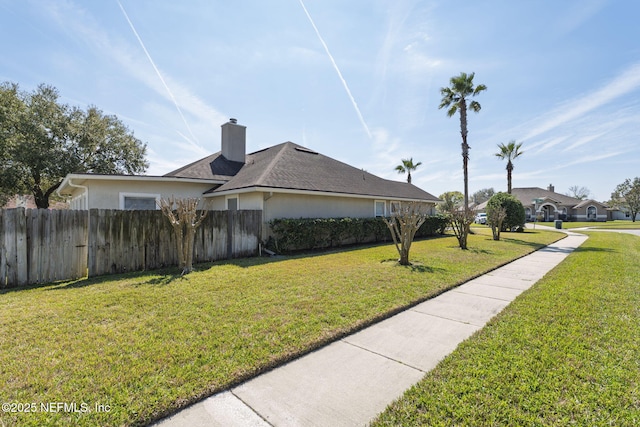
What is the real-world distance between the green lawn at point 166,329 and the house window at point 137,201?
17.5 ft

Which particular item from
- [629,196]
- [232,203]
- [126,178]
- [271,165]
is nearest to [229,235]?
[232,203]

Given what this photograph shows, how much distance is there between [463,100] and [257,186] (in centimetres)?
1671

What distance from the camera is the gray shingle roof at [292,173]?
11598 millimetres

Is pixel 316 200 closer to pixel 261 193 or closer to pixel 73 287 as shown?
pixel 261 193

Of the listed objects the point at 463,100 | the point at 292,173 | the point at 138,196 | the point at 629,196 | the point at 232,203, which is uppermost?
the point at 463,100

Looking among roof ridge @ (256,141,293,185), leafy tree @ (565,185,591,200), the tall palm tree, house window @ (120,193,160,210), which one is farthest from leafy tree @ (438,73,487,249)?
leafy tree @ (565,185,591,200)

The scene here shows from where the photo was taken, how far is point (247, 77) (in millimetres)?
11305

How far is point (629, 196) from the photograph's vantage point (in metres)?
45.4

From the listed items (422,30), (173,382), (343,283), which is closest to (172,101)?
(422,30)

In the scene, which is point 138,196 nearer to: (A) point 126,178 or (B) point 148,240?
(A) point 126,178

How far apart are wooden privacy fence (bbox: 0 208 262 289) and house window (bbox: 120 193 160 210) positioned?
3954mm

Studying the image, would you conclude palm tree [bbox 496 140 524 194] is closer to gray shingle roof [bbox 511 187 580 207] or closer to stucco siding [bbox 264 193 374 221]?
stucco siding [bbox 264 193 374 221]

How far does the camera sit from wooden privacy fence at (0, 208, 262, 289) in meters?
5.89

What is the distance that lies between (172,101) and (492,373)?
49.5 ft
